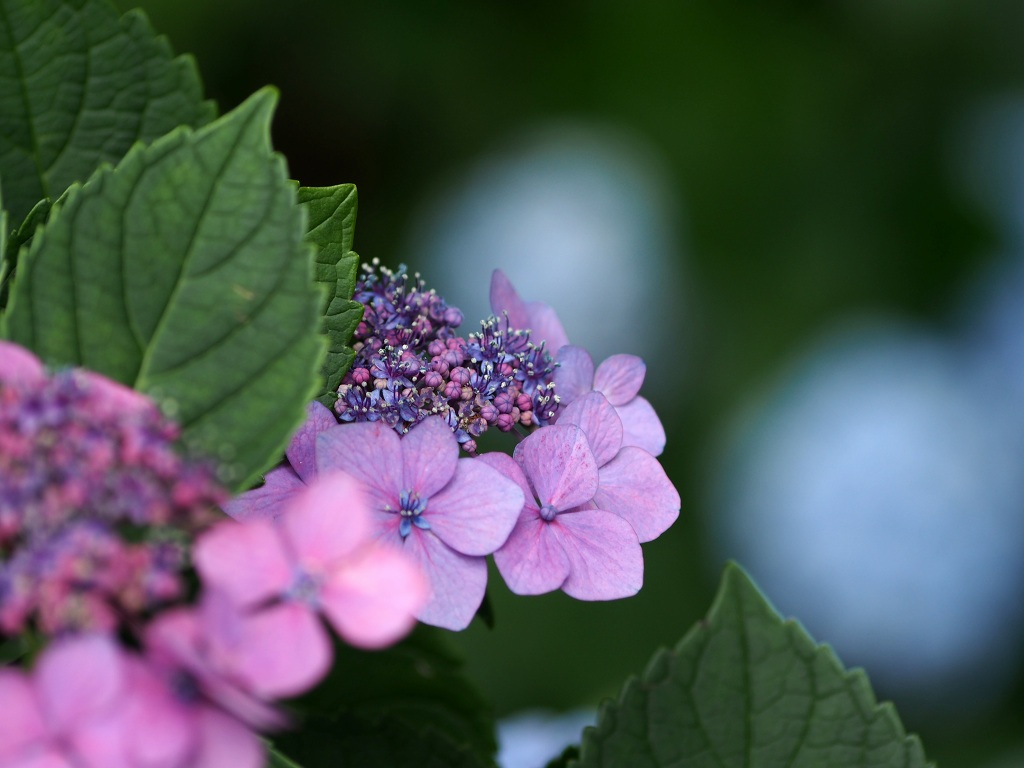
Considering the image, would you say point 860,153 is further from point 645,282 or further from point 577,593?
point 577,593

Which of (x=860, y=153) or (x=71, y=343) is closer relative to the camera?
(x=71, y=343)

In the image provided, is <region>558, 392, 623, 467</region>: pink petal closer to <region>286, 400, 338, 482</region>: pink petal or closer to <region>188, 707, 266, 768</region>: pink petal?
<region>286, 400, 338, 482</region>: pink petal

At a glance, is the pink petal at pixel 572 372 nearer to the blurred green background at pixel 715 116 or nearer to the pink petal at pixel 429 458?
the pink petal at pixel 429 458

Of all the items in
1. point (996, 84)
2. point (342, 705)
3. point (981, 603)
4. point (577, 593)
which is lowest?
point (342, 705)

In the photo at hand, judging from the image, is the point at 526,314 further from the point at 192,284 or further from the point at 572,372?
the point at 192,284

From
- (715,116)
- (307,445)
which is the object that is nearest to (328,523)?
(307,445)

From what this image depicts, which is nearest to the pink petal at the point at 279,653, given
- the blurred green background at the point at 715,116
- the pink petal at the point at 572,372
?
the pink petal at the point at 572,372

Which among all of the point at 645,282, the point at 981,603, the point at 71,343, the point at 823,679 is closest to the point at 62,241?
the point at 71,343

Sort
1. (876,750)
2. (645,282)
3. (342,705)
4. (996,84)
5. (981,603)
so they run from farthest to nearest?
(996,84) < (645,282) < (981,603) < (342,705) < (876,750)
